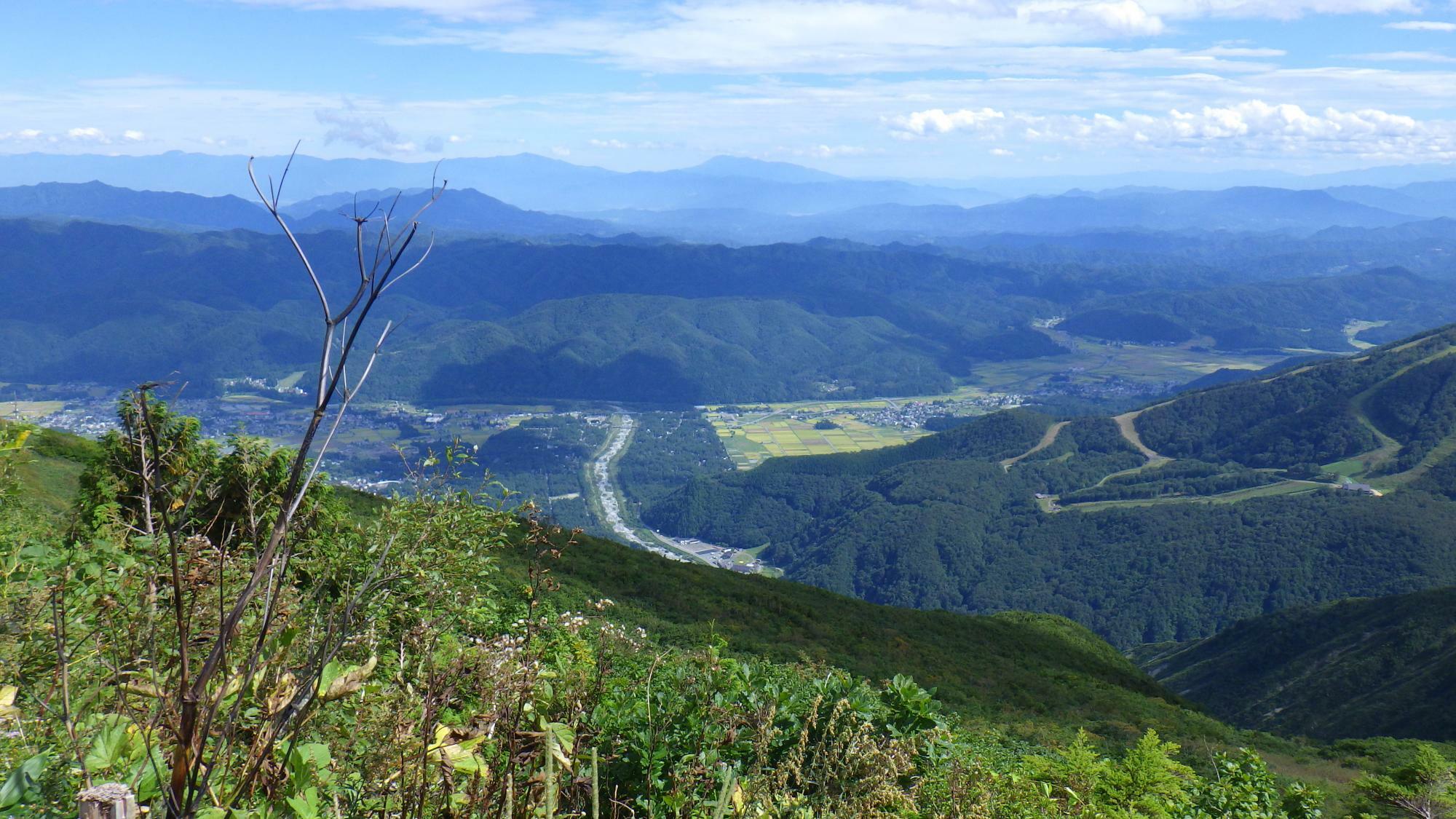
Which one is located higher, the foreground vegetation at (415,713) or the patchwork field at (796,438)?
the foreground vegetation at (415,713)

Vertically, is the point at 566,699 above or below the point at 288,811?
below

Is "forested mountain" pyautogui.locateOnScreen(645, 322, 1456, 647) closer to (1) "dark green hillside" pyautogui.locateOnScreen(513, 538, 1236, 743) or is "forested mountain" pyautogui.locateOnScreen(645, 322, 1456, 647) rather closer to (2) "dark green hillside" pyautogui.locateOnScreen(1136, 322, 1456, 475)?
(2) "dark green hillside" pyautogui.locateOnScreen(1136, 322, 1456, 475)

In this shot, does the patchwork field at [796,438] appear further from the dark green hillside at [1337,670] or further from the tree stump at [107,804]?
the tree stump at [107,804]

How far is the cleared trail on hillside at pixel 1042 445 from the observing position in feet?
408

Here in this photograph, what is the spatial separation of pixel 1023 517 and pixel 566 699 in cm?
10980

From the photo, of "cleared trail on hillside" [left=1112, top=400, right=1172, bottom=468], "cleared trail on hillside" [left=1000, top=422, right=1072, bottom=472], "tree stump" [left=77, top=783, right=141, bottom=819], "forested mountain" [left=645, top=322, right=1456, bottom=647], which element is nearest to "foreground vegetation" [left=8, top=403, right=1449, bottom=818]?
"tree stump" [left=77, top=783, right=141, bottom=819]

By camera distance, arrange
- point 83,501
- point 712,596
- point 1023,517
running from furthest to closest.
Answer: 1. point 1023,517
2. point 712,596
3. point 83,501

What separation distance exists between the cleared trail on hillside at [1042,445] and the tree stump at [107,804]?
125723 mm

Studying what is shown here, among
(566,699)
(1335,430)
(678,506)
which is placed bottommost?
(678,506)

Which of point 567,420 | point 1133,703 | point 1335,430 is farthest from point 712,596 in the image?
point 567,420

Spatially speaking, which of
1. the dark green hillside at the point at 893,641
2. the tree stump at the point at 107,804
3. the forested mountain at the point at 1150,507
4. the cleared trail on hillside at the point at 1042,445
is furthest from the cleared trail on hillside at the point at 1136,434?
the tree stump at the point at 107,804

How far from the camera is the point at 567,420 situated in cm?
17650

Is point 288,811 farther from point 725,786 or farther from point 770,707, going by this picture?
point 770,707

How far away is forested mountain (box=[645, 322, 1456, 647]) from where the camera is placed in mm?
78562
